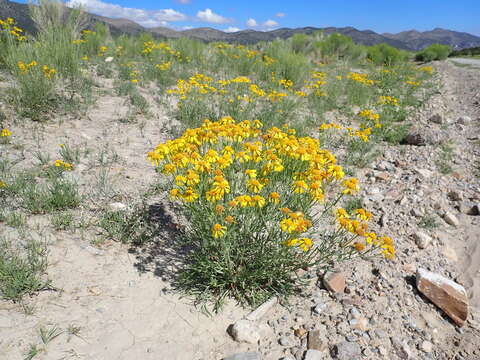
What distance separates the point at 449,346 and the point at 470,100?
33.4ft

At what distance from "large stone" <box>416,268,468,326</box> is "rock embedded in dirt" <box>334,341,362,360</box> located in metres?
0.91

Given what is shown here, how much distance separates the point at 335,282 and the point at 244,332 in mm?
945

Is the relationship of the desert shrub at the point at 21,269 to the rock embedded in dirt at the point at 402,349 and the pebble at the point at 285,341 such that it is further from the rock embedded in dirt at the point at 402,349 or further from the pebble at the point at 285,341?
Answer: the rock embedded in dirt at the point at 402,349

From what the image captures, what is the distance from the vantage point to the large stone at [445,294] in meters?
2.45

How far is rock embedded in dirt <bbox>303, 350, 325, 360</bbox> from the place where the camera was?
2074 millimetres

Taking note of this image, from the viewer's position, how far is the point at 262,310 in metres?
2.44

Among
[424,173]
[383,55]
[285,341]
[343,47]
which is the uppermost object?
[343,47]

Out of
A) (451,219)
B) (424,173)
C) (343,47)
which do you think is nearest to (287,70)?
(424,173)

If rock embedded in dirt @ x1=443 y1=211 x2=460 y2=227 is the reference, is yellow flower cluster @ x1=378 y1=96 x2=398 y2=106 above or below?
above

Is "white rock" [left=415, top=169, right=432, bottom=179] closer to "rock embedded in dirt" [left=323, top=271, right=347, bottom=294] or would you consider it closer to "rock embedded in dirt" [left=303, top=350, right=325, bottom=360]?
"rock embedded in dirt" [left=323, top=271, right=347, bottom=294]

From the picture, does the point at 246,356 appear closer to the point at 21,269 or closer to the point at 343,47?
the point at 21,269

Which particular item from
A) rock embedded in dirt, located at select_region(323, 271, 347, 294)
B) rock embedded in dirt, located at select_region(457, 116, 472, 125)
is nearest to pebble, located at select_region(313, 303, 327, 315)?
rock embedded in dirt, located at select_region(323, 271, 347, 294)

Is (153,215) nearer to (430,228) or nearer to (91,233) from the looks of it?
(91,233)

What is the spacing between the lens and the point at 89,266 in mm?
2689
